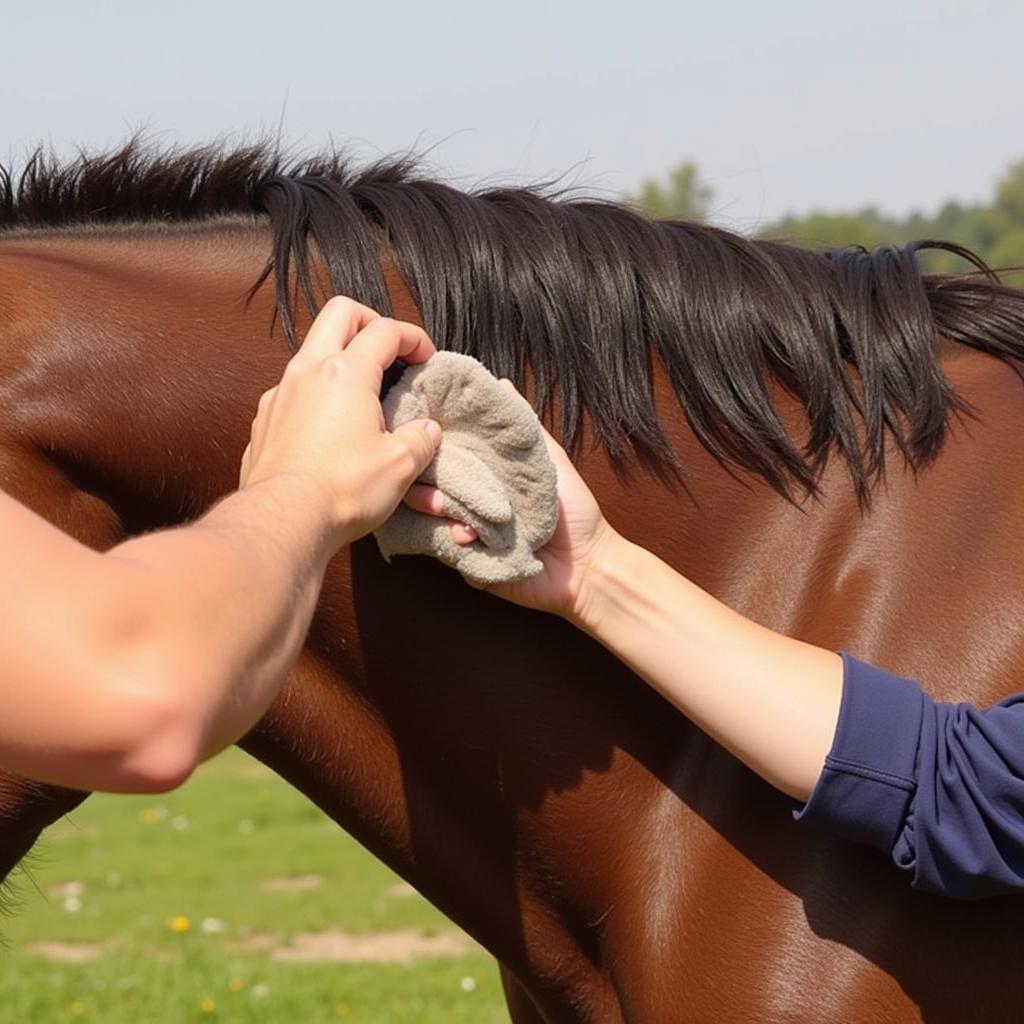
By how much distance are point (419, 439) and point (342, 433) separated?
171mm

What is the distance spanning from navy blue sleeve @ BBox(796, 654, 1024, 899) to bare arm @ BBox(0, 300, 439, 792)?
2.37 feet

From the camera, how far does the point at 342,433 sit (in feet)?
5.40

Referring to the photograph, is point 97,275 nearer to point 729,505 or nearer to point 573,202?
point 573,202

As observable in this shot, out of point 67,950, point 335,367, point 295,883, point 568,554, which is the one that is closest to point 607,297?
point 568,554

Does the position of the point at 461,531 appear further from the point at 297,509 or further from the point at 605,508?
the point at 297,509

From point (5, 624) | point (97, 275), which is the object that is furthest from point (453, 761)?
point (5, 624)

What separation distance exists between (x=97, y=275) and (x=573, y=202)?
0.77 meters

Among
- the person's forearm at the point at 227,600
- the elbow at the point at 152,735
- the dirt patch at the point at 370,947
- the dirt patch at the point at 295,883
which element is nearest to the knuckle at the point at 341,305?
the person's forearm at the point at 227,600

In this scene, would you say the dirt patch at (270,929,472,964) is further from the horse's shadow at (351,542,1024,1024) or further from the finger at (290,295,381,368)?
the finger at (290,295,381,368)

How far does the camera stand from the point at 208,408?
213cm

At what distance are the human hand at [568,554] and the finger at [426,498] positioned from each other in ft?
0.50

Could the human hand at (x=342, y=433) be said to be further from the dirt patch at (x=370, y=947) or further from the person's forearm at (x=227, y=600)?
the dirt patch at (x=370, y=947)

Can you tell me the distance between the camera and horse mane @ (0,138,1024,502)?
7.26ft

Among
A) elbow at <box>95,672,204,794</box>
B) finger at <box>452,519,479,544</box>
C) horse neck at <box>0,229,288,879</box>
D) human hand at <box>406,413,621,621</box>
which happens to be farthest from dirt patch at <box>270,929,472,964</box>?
elbow at <box>95,672,204,794</box>
